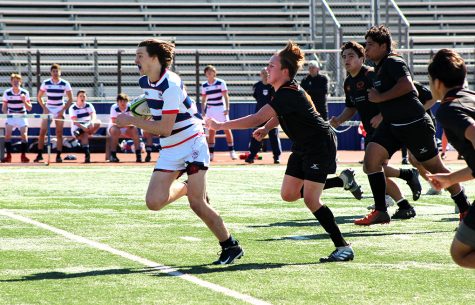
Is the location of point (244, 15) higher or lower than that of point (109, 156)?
higher

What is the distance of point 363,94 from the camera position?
37.7 feet

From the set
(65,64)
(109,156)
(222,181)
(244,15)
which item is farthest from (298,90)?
(244,15)

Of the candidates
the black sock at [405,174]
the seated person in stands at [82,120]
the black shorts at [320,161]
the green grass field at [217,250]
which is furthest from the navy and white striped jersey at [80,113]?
the black shorts at [320,161]

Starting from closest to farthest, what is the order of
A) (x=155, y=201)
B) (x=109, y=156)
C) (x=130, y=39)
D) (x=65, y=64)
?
(x=155, y=201)
(x=109, y=156)
(x=65, y=64)
(x=130, y=39)

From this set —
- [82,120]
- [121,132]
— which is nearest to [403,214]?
[121,132]

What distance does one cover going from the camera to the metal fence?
27328 mm

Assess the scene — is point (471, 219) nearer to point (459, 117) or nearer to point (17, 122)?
point (459, 117)

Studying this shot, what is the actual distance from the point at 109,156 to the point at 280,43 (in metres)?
10.6

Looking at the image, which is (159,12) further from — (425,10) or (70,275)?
(70,275)

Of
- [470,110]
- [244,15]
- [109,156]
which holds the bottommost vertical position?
[109,156]

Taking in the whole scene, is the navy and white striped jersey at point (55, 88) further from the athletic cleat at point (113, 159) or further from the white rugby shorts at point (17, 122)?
the athletic cleat at point (113, 159)

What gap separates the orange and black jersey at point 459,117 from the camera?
5691 millimetres

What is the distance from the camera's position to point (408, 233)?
10.2 m

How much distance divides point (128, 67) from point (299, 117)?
68.0 feet
